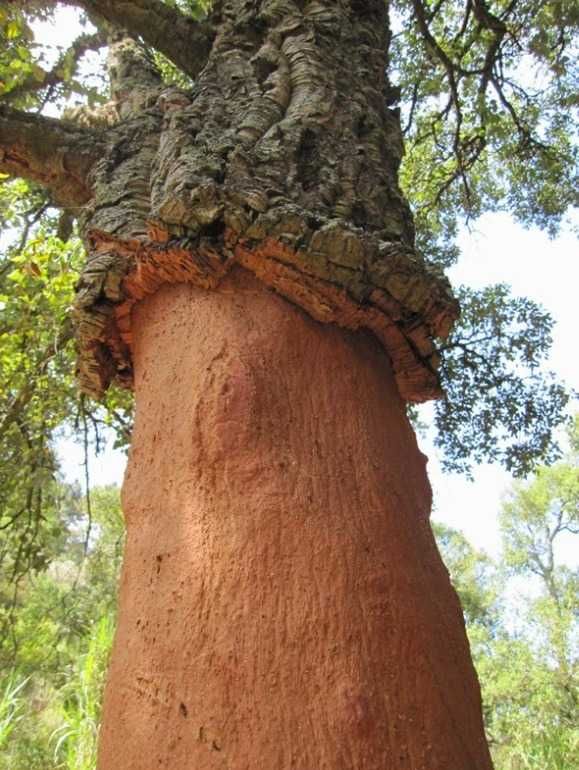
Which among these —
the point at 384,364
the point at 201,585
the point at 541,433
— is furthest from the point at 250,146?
the point at 541,433

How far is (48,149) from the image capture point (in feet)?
8.21

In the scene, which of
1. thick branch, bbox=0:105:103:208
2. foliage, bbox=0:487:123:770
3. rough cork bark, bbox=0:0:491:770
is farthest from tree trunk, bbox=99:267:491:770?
foliage, bbox=0:487:123:770

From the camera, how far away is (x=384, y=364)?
70.8 inches

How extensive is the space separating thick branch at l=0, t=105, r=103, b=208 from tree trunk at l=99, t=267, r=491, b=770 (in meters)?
1.08

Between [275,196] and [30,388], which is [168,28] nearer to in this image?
[275,196]

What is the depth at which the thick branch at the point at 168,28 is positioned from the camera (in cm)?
313

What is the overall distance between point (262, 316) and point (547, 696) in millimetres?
15676

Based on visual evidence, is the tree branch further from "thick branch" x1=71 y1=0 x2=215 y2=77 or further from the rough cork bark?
the rough cork bark

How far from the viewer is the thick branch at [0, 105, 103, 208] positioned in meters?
2.46

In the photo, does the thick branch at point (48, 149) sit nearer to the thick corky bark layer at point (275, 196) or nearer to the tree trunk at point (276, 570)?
the thick corky bark layer at point (275, 196)

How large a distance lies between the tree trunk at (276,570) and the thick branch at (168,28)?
196cm

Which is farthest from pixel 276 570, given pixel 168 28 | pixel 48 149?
pixel 168 28

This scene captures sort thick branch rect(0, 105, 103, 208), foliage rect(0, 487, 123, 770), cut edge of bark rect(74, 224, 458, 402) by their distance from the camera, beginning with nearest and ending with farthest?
cut edge of bark rect(74, 224, 458, 402), thick branch rect(0, 105, 103, 208), foliage rect(0, 487, 123, 770)

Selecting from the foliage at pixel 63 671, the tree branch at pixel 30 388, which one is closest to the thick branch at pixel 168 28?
A: the tree branch at pixel 30 388
